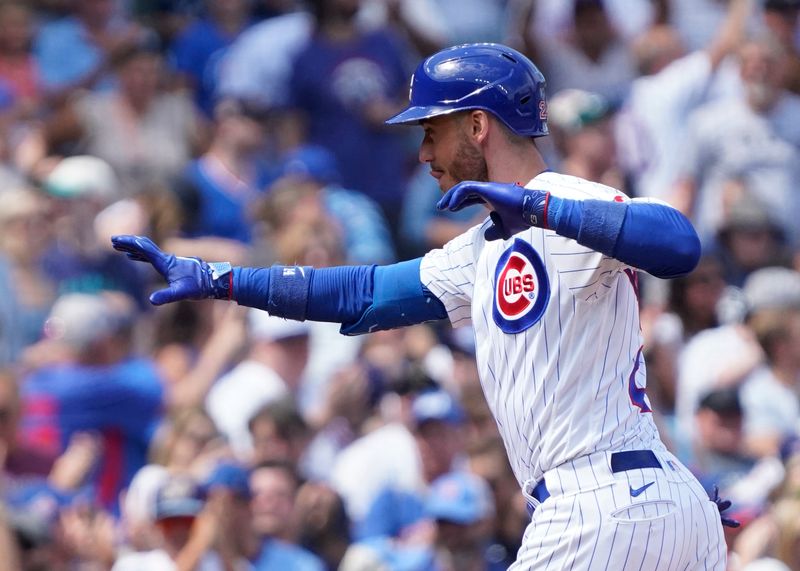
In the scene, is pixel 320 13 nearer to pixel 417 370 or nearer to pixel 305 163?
pixel 305 163

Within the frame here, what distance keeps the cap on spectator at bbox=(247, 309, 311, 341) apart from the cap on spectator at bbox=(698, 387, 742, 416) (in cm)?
198

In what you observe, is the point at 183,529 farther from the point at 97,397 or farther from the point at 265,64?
the point at 265,64

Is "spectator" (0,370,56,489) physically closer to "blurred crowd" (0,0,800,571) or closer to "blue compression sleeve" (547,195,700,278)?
"blurred crowd" (0,0,800,571)

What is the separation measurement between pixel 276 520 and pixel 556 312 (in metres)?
3.06

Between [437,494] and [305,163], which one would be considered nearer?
[437,494]

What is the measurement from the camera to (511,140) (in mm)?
4391

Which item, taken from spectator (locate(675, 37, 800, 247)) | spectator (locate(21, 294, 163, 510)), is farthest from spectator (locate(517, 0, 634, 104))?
spectator (locate(21, 294, 163, 510))

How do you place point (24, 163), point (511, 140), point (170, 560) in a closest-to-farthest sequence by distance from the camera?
1. point (511, 140)
2. point (170, 560)
3. point (24, 163)

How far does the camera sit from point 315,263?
27.0 feet

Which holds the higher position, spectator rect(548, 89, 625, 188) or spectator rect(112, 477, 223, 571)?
spectator rect(548, 89, 625, 188)

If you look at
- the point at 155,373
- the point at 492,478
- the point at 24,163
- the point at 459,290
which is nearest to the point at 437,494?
the point at 492,478

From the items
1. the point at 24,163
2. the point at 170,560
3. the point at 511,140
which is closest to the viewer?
the point at 511,140

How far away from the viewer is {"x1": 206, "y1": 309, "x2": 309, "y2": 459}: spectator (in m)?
7.61

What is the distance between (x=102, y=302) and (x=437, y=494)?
1.88m
